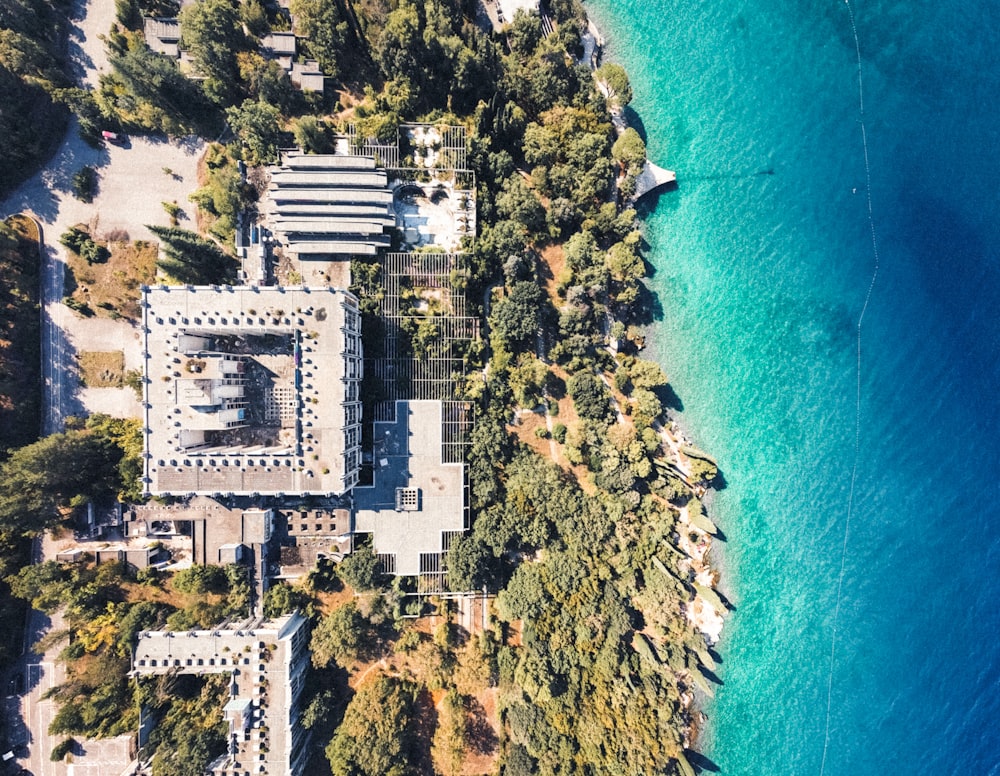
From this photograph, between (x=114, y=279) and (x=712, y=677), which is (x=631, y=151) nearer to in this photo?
(x=114, y=279)

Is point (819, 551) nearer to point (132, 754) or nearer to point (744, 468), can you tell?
point (744, 468)

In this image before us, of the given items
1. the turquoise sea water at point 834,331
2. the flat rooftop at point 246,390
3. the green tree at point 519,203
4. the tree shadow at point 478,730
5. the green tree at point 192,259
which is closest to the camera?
the flat rooftop at point 246,390

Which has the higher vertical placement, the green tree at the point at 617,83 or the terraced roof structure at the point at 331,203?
the green tree at the point at 617,83

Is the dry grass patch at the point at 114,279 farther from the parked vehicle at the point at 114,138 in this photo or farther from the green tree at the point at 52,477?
the green tree at the point at 52,477

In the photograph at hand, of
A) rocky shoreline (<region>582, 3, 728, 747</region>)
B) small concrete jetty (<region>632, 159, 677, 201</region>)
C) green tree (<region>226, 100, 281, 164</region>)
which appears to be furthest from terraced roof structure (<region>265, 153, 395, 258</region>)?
rocky shoreline (<region>582, 3, 728, 747</region>)

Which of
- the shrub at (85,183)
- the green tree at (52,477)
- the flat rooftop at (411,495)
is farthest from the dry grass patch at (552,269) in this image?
the green tree at (52,477)

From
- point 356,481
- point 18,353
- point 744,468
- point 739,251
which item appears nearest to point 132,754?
point 356,481
